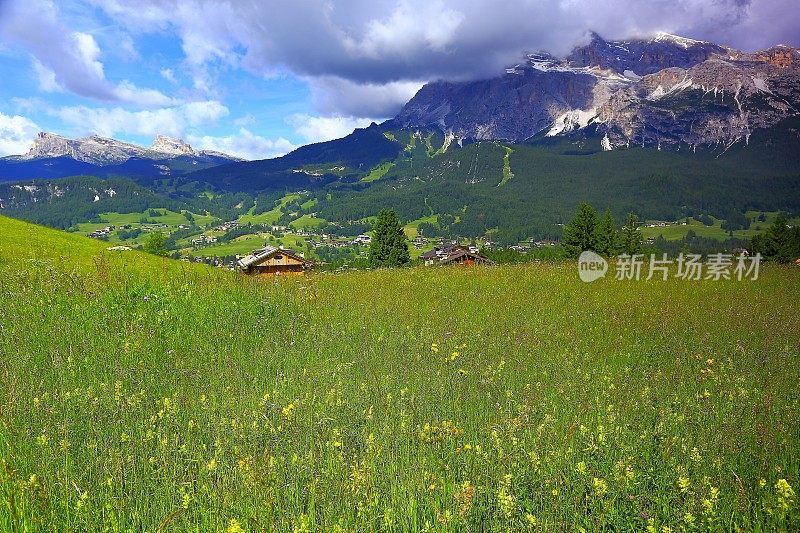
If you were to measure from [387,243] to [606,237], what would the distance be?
25909 millimetres

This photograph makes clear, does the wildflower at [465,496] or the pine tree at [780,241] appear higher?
the wildflower at [465,496]

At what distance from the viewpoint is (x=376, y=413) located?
17.6 feet

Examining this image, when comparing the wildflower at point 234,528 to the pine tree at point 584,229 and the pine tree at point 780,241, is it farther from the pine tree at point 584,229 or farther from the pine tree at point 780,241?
the pine tree at point 780,241

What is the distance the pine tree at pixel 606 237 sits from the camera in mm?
55066

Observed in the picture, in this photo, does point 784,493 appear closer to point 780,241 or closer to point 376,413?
point 376,413

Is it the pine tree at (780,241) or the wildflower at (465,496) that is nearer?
the wildflower at (465,496)

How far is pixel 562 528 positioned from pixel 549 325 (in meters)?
6.35

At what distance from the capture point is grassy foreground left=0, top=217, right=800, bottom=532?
3689 mm

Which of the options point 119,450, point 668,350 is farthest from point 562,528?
point 668,350

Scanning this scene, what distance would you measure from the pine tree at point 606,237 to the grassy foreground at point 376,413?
46.4 metres

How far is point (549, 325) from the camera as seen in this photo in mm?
9656

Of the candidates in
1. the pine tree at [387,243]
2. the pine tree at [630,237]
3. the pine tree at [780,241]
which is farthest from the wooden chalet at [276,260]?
the pine tree at [780,241]

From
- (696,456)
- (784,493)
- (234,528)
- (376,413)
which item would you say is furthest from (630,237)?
(234,528)
